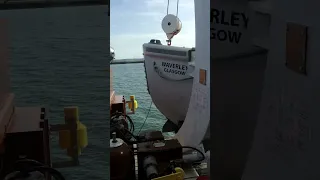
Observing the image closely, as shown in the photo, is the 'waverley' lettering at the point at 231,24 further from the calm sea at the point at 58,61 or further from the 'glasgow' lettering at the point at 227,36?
the calm sea at the point at 58,61

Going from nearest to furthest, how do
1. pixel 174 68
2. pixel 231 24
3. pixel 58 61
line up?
pixel 231 24 < pixel 58 61 < pixel 174 68

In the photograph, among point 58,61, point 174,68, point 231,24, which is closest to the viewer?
point 231,24

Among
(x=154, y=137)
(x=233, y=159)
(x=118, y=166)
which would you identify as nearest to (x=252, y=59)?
(x=233, y=159)

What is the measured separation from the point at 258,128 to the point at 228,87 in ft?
0.44

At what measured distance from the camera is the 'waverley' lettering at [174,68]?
4652 mm

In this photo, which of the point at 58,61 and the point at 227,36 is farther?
the point at 58,61

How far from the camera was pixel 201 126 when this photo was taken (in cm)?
337

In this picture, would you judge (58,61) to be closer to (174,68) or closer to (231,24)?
(174,68)

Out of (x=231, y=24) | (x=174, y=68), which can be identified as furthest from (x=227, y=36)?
(x=174, y=68)

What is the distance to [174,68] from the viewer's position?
4848mm

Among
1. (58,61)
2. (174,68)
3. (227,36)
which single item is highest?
(227,36)

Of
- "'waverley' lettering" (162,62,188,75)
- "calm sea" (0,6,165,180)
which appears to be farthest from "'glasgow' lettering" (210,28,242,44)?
"'waverley' lettering" (162,62,188,75)

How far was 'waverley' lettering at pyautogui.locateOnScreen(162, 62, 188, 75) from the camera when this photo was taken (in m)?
4.65

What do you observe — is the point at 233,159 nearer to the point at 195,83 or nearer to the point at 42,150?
the point at 42,150
